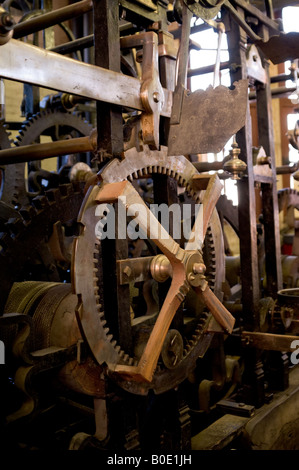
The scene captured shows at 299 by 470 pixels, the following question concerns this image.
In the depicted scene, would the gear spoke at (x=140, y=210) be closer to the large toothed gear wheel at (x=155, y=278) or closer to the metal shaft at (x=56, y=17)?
the large toothed gear wheel at (x=155, y=278)

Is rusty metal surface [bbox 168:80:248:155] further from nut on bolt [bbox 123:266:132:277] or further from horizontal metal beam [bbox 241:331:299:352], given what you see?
horizontal metal beam [bbox 241:331:299:352]

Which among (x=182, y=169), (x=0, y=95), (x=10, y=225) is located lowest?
(x=10, y=225)

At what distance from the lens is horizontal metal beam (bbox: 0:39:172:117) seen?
4.66 ft

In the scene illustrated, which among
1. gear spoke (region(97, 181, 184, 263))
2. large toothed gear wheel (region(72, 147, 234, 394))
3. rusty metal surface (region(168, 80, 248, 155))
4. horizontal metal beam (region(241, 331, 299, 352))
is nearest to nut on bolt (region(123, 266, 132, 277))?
large toothed gear wheel (region(72, 147, 234, 394))

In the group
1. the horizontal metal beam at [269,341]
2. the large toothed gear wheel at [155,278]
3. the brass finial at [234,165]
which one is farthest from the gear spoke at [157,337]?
the horizontal metal beam at [269,341]

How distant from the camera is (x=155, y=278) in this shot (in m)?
1.94

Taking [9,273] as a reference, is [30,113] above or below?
above

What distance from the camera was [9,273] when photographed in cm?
235

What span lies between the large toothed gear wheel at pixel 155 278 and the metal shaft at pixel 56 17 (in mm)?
953

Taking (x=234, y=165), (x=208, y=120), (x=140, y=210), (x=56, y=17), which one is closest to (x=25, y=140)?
(x=56, y=17)

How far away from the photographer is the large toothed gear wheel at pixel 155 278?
5.48ft

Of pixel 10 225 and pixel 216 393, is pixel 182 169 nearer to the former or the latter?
pixel 10 225

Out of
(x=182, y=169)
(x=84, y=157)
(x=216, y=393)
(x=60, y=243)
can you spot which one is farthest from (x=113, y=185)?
(x=84, y=157)

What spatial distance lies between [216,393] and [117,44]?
235 cm
